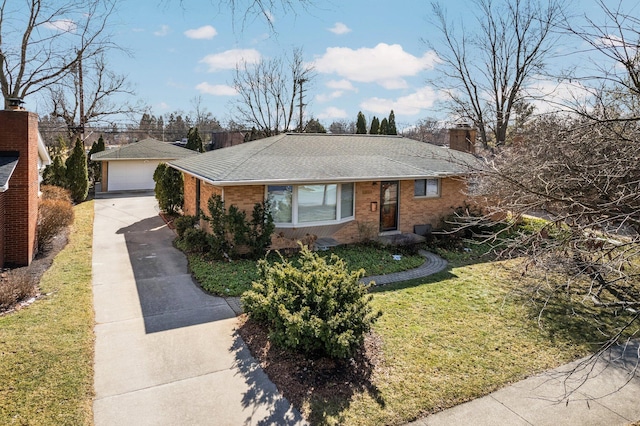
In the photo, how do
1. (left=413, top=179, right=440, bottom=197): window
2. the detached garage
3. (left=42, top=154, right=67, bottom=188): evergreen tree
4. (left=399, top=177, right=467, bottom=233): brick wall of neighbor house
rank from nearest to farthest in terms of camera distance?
(left=399, top=177, right=467, bottom=233): brick wall of neighbor house < (left=413, top=179, right=440, bottom=197): window < (left=42, top=154, right=67, bottom=188): evergreen tree < the detached garage

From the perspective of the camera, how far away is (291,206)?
39.0 ft

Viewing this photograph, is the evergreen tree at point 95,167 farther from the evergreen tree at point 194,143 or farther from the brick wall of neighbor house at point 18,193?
the brick wall of neighbor house at point 18,193

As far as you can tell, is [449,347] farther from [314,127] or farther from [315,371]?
[314,127]

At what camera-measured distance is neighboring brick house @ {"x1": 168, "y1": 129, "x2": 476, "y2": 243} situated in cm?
1149

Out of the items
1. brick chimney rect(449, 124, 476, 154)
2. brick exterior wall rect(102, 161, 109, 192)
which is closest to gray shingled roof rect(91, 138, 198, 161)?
brick exterior wall rect(102, 161, 109, 192)

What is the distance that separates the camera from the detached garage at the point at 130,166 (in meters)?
24.9

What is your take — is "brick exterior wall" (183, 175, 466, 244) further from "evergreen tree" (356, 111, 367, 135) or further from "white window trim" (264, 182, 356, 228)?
"evergreen tree" (356, 111, 367, 135)

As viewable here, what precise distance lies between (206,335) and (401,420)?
357cm

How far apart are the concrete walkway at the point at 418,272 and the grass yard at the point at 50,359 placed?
619cm

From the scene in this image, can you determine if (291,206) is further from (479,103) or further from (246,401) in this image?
(479,103)

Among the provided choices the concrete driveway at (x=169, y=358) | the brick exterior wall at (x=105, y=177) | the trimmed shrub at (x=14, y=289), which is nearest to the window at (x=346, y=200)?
the concrete driveway at (x=169, y=358)

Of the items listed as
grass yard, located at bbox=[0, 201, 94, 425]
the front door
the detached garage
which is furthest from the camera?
the detached garage

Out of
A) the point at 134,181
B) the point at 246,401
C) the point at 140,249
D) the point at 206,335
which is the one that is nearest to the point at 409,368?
the point at 246,401

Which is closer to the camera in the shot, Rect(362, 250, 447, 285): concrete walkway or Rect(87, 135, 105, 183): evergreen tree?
Rect(362, 250, 447, 285): concrete walkway
